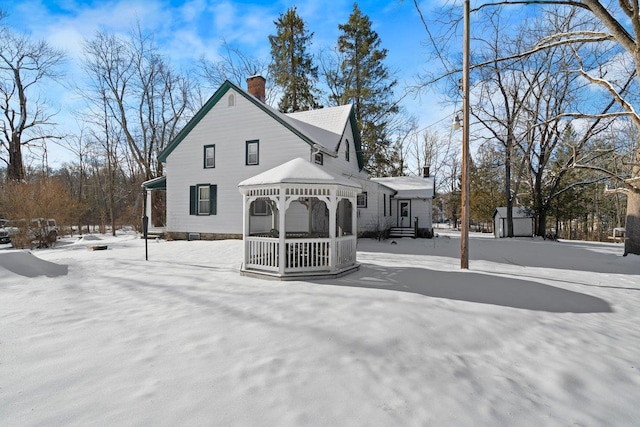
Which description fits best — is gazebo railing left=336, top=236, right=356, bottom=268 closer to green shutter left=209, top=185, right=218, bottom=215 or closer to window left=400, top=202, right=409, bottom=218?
green shutter left=209, top=185, right=218, bottom=215

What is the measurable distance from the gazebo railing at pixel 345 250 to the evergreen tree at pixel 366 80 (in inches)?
675

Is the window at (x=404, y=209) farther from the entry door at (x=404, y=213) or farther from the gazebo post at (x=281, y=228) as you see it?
the gazebo post at (x=281, y=228)

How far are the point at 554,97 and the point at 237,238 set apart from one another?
21.8m

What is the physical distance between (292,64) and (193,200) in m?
15.8

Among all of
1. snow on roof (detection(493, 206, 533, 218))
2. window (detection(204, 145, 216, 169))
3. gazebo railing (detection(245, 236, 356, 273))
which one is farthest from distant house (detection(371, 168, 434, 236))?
gazebo railing (detection(245, 236, 356, 273))

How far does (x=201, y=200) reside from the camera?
15742 millimetres

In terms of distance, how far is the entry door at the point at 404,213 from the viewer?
67.8 ft

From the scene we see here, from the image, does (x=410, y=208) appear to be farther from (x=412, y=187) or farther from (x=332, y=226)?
(x=332, y=226)

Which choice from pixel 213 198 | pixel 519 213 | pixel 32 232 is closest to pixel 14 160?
pixel 32 232

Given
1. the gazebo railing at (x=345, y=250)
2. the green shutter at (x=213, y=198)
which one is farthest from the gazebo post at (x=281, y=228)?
the green shutter at (x=213, y=198)

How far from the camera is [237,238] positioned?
49.3 feet

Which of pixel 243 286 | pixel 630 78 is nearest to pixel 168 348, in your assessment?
pixel 243 286

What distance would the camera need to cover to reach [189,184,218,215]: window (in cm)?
1534

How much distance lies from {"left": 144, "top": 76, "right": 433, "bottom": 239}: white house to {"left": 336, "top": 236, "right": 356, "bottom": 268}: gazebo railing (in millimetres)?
5208
